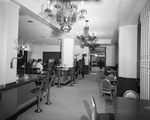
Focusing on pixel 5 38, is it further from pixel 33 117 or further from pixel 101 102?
pixel 101 102

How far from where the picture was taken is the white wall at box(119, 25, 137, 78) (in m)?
4.44

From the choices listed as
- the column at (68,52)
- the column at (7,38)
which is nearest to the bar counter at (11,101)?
the column at (7,38)

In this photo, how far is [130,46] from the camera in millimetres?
4484

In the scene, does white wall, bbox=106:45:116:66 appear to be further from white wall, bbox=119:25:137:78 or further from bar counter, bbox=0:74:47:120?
bar counter, bbox=0:74:47:120

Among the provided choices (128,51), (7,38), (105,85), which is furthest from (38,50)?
(7,38)

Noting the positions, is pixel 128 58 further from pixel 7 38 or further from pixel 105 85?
pixel 7 38

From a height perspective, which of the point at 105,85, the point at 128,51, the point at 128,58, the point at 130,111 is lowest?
the point at 105,85

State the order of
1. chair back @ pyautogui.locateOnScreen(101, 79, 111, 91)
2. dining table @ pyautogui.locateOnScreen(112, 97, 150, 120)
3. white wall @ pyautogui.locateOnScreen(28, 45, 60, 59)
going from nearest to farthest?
dining table @ pyautogui.locateOnScreen(112, 97, 150, 120) < chair back @ pyautogui.locateOnScreen(101, 79, 111, 91) < white wall @ pyautogui.locateOnScreen(28, 45, 60, 59)

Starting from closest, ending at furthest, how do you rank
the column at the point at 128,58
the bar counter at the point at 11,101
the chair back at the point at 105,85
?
the bar counter at the point at 11,101 < the chair back at the point at 105,85 < the column at the point at 128,58

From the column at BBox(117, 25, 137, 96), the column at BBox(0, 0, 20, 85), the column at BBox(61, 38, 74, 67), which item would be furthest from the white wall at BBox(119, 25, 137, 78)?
the column at BBox(0, 0, 20, 85)

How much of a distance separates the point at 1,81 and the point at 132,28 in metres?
4.50

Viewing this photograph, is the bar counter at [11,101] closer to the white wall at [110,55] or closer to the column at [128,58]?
the column at [128,58]

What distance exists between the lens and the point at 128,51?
451 cm

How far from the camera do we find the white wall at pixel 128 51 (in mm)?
4438
